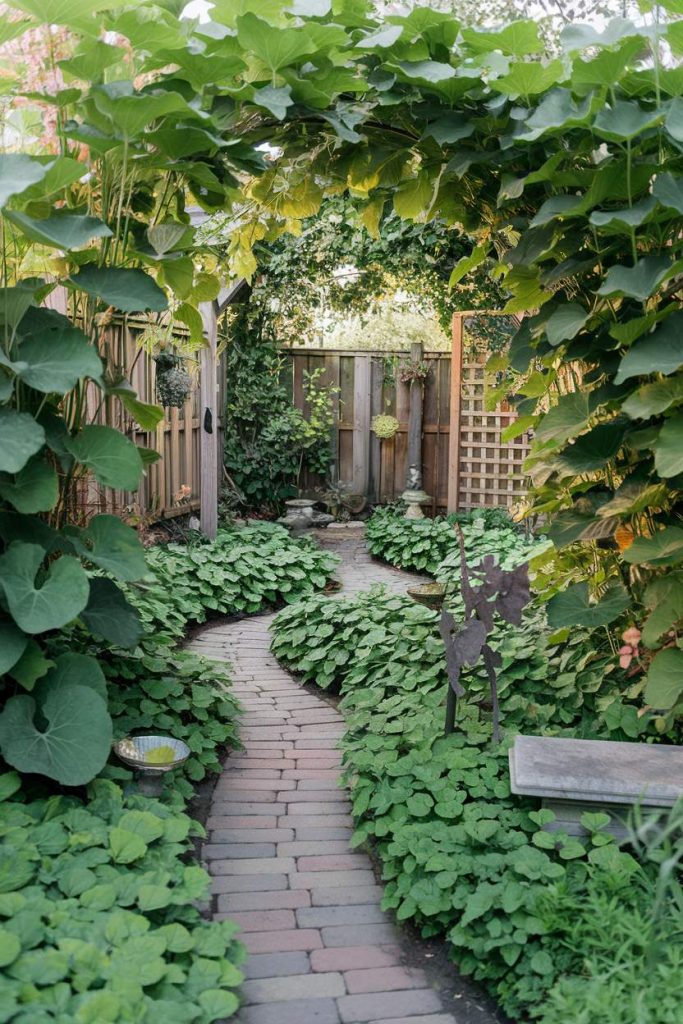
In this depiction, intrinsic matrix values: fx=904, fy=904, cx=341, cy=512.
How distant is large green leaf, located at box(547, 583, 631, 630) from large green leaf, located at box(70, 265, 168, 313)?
1351 mm

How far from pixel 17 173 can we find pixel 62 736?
1.26 m

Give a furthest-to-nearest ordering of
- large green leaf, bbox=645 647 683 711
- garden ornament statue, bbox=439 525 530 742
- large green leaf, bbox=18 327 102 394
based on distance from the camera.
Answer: garden ornament statue, bbox=439 525 530 742
large green leaf, bbox=645 647 683 711
large green leaf, bbox=18 327 102 394

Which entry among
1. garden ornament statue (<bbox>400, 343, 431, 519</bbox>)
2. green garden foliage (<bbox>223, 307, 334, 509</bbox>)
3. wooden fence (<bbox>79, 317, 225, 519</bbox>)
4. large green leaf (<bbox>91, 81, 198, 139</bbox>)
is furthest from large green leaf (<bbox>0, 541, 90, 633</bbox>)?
garden ornament statue (<bbox>400, 343, 431, 519</bbox>)

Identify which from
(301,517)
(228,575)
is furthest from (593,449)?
(301,517)

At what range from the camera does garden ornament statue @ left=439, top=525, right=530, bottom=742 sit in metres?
2.65

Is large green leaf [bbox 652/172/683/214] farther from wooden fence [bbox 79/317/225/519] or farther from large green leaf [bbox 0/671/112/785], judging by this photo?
wooden fence [bbox 79/317/225/519]

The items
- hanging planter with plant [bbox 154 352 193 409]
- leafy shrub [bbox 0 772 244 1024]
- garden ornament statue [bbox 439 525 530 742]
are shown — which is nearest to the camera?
leafy shrub [bbox 0 772 244 1024]

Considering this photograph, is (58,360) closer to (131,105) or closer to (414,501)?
(131,105)

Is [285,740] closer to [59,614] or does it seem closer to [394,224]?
[59,614]

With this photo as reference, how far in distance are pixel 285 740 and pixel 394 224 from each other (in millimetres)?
5425

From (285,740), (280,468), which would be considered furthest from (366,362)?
(285,740)

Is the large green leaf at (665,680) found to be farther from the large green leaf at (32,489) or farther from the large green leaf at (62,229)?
the large green leaf at (62,229)

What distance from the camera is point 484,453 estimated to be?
24.5 ft

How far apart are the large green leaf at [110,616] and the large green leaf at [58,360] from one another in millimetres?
606
